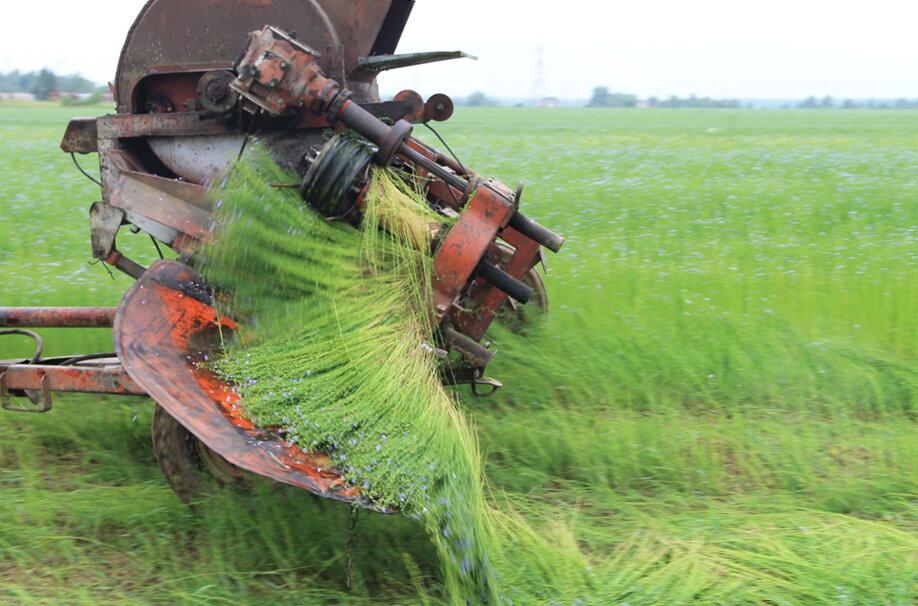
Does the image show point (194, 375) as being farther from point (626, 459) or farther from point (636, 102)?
point (636, 102)

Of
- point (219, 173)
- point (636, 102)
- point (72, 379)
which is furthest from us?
point (636, 102)

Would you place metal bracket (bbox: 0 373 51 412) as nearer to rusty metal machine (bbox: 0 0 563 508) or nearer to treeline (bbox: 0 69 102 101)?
rusty metal machine (bbox: 0 0 563 508)

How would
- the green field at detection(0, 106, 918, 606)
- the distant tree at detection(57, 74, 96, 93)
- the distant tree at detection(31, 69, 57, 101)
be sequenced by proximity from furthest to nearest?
the distant tree at detection(57, 74, 96, 93)
the distant tree at detection(31, 69, 57, 101)
the green field at detection(0, 106, 918, 606)

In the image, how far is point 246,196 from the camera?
4043 millimetres

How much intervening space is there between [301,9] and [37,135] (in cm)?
2238

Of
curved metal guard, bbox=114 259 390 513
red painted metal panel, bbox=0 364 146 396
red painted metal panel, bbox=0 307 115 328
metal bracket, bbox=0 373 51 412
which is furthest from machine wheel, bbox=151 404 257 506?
red painted metal panel, bbox=0 307 115 328

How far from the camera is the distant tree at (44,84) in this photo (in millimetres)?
58931

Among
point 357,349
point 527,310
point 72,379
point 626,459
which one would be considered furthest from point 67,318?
point 626,459

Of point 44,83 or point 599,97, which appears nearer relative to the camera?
point 44,83

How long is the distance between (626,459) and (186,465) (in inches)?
79.6

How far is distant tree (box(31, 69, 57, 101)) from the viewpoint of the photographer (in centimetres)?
5893

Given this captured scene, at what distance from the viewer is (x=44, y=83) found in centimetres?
6128

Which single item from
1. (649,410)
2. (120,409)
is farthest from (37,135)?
(649,410)

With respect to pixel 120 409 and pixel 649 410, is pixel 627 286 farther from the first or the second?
pixel 120 409
